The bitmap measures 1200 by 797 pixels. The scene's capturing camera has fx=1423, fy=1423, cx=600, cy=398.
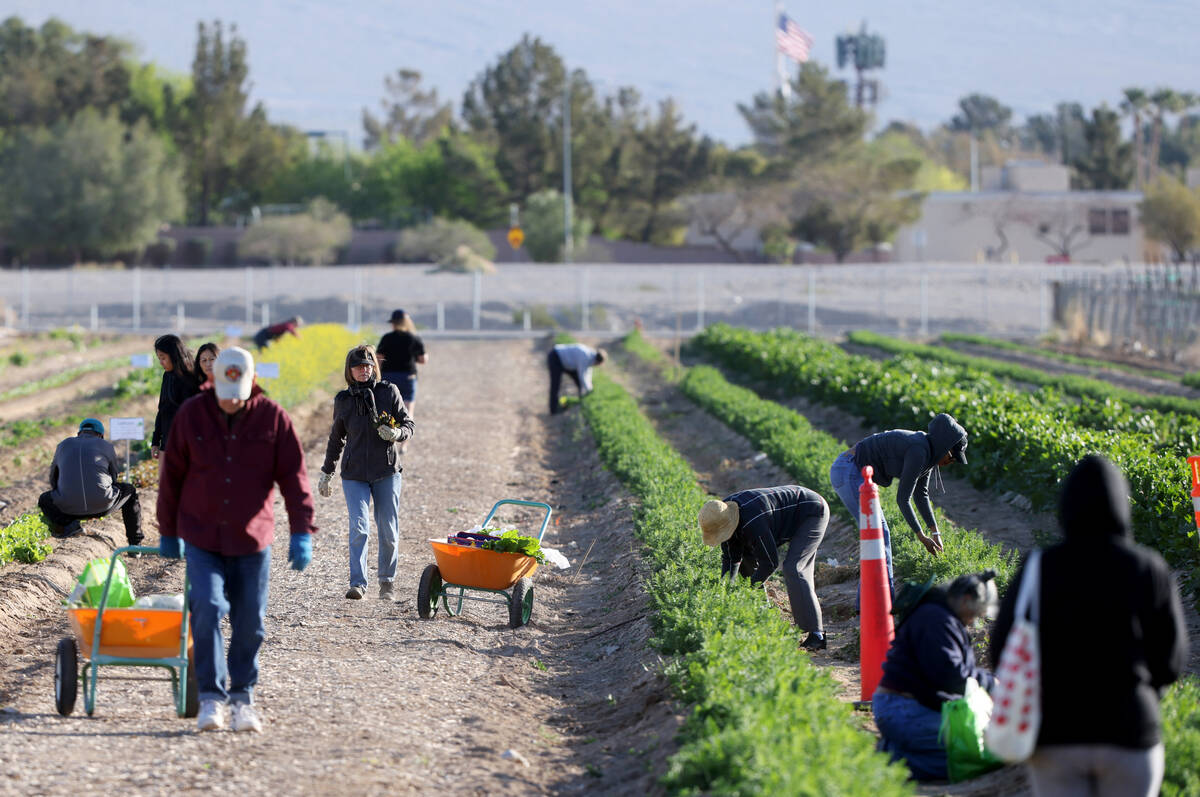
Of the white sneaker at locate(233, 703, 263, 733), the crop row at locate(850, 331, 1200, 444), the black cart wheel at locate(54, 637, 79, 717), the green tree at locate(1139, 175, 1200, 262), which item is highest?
the green tree at locate(1139, 175, 1200, 262)

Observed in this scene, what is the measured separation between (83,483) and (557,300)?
37.6 metres

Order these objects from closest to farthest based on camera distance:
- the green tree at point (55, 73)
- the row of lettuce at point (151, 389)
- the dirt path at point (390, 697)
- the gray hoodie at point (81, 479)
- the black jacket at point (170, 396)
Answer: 1. the dirt path at point (390, 697)
2. the black jacket at point (170, 396)
3. the row of lettuce at point (151, 389)
4. the gray hoodie at point (81, 479)
5. the green tree at point (55, 73)

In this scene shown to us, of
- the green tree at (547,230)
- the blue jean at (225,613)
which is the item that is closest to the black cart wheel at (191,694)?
the blue jean at (225,613)

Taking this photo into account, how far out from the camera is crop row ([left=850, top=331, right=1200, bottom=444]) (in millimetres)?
14988

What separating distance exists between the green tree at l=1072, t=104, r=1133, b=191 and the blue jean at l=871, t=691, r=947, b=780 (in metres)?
90.2

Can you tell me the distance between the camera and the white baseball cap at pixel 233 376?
6.37 meters

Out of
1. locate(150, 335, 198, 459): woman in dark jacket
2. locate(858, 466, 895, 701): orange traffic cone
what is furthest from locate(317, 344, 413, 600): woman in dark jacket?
locate(858, 466, 895, 701): orange traffic cone

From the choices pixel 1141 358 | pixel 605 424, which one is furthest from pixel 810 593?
pixel 1141 358

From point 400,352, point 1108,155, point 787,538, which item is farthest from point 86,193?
point 787,538

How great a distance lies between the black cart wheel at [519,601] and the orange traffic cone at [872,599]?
255 centimetres

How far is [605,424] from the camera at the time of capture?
57.2 feet

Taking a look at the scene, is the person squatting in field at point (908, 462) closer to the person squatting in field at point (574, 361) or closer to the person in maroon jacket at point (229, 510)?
the person in maroon jacket at point (229, 510)

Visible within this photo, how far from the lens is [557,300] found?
157 ft

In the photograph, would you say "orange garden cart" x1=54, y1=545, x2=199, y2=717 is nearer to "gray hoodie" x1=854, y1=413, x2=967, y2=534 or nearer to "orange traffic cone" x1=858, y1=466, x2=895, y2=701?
"orange traffic cone" x1=858, y1=466, x2=895, y2=701
